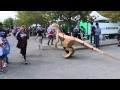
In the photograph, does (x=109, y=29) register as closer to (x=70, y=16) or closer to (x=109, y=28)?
(x=109, y=28)

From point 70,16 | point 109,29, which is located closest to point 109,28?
point 109,29

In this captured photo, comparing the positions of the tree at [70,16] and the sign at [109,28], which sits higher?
the tree at [70,16]

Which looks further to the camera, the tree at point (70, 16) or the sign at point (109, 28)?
the sign at point (109, 28)

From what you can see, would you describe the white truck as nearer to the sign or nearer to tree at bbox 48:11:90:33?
the sign

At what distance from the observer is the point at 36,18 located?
35781 millimetres

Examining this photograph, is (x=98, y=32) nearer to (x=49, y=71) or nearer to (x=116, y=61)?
(x=116, y=61)

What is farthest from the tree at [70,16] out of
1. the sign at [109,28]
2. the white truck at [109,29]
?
the white truck at [109,29]

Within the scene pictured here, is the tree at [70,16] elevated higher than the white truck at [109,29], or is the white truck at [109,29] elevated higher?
the tree at [70,16]

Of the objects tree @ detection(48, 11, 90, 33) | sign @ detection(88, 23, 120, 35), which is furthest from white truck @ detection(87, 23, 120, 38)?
tree @ detection(48, 11, 90, 33)

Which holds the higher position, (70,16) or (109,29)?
(70,16)

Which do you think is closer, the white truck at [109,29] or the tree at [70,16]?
the tree at [70,16]

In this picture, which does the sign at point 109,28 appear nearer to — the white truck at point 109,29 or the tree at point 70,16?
the white truck at point 109,29
